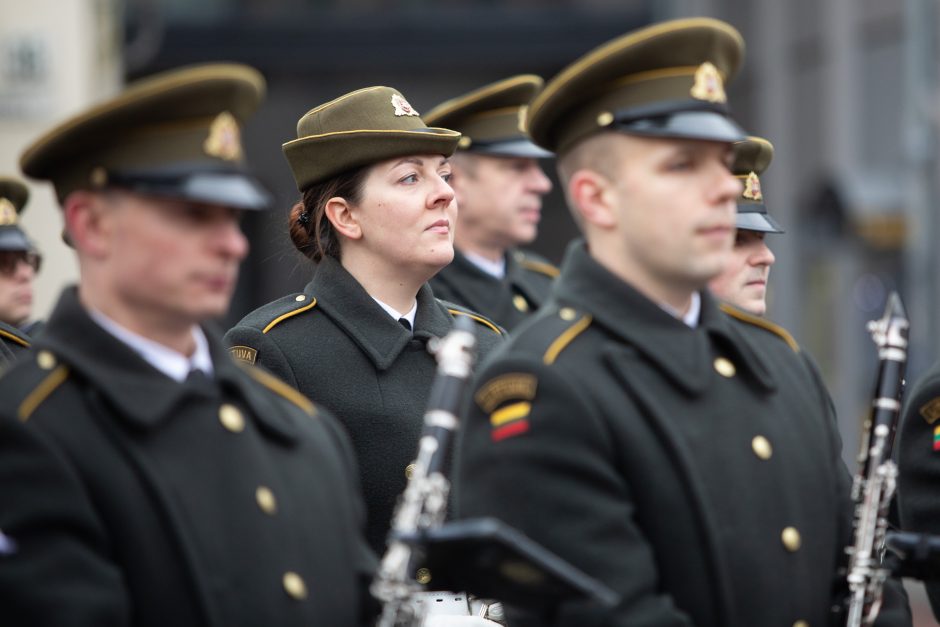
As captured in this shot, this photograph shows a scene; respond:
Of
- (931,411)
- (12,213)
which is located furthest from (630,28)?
(931,411)

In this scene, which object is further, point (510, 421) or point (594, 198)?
point (594, 198)

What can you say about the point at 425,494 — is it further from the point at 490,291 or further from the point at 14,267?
the point at 14,267

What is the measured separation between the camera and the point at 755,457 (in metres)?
4.07

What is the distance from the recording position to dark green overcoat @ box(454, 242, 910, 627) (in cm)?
389

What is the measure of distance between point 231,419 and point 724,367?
1.09 meters

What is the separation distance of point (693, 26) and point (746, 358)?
731 millimetres

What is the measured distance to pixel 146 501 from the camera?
141 inches

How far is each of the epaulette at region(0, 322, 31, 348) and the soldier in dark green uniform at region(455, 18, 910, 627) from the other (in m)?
2.88

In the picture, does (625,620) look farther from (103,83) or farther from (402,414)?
(103,83)

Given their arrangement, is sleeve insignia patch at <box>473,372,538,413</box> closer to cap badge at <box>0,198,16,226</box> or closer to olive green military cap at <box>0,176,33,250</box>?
olive green military cap at <box>0,176,33,250</box>

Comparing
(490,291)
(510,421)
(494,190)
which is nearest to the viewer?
(510,421)

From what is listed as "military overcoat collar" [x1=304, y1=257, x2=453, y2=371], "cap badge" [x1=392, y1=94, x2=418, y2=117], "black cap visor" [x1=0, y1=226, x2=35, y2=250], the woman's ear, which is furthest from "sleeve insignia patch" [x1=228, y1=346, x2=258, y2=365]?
"black cap visor" [x1=0, y1=226, x2=35, y2=250]

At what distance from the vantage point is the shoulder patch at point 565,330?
4039 millimetres

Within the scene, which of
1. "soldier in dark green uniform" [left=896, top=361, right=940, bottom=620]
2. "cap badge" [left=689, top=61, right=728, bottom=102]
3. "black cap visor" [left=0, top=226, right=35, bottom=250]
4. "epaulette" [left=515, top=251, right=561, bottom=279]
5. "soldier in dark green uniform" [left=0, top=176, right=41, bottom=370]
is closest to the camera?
"cap badge" [left=689, top=61, right=728, bottom=102]
